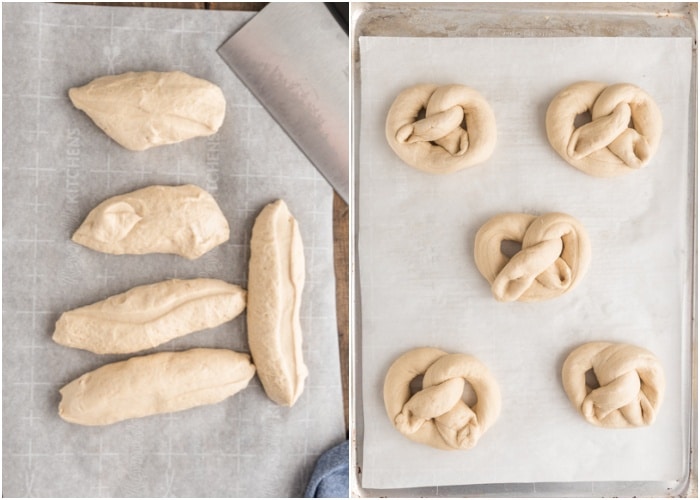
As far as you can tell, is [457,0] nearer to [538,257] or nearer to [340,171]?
[340,171]

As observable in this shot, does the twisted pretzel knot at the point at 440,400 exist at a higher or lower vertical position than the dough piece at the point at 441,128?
lower

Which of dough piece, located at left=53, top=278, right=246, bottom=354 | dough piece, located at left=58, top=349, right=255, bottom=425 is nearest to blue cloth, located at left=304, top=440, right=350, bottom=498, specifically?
dough piece, located at left=58, top=349, right=255, bottom=425

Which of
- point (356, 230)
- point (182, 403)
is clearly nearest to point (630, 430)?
point (356, 230)

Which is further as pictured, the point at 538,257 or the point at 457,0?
the point at 457,0

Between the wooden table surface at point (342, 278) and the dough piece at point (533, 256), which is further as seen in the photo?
the wooden table surface at point (342, 278)

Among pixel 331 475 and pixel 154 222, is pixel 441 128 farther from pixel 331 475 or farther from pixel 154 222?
pixel 331 475

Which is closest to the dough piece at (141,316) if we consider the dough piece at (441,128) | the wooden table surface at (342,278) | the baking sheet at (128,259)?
the baking sheet at (128,259)

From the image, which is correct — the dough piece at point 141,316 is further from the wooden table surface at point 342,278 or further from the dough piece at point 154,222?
the wooden table surface at point 342,278

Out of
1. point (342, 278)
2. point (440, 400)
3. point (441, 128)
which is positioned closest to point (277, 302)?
point (342, 278)
